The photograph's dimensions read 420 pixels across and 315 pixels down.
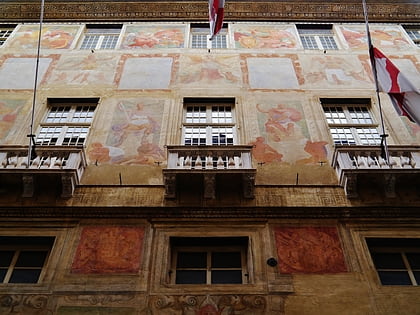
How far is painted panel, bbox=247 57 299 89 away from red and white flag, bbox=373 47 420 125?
130 inches

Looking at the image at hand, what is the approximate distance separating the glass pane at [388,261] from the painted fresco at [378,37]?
31.6ft

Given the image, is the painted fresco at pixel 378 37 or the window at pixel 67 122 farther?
the painted fresco at pixel 378 37

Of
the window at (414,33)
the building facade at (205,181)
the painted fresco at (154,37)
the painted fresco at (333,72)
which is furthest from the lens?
the window at (414,33)

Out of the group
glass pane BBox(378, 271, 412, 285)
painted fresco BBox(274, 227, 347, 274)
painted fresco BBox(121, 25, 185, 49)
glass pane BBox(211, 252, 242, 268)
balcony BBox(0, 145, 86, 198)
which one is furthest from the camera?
painted fresco BBox(121, 25, 185, 49)

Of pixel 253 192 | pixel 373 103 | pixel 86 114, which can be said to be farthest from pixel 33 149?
pixel 373 103

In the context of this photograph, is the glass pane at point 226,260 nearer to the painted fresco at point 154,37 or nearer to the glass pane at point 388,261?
the glass pane at point 388,261

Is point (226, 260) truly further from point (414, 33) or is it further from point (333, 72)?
point (414, 33)

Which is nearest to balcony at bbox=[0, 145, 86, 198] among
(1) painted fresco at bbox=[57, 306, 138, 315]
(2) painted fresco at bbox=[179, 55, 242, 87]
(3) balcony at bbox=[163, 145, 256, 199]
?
(3) balcony at bbox=[163, 145, 256, 199]

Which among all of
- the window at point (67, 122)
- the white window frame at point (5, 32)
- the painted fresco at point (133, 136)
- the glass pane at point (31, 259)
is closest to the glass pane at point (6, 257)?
the glass pane at point (31, 259)

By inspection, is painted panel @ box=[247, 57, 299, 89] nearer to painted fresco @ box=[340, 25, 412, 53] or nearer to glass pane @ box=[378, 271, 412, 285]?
painted fresco @ box=[340, 25, 412, 53]

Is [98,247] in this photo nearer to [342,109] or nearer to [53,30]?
[342,109]

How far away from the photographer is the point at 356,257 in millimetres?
9359

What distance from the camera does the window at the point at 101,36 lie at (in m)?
17.6

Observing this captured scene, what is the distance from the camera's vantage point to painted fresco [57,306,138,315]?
27.1 ft
